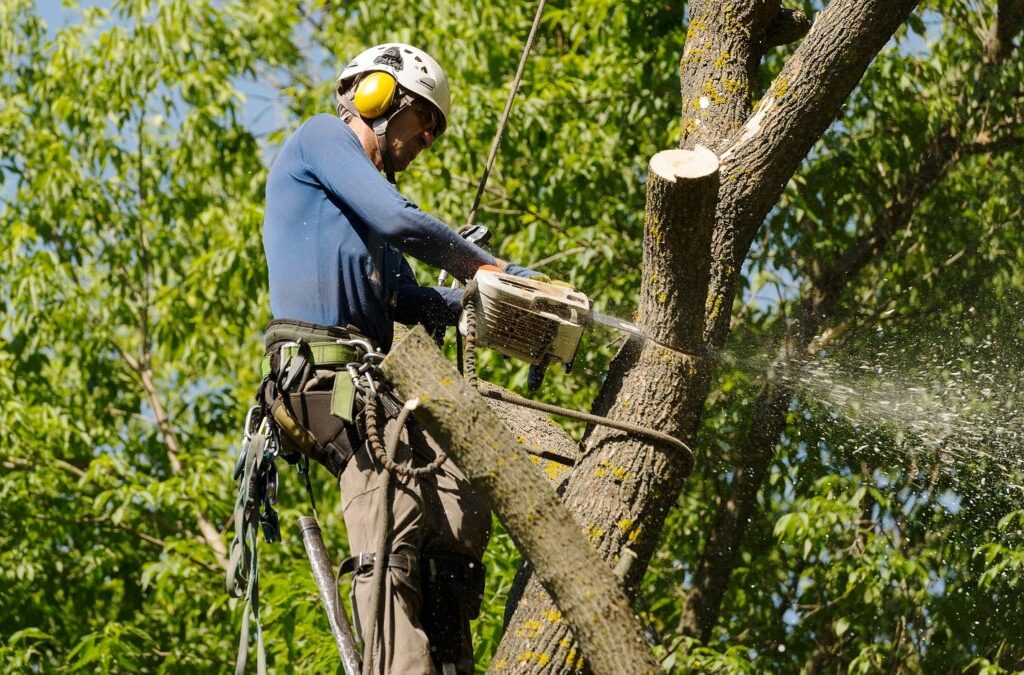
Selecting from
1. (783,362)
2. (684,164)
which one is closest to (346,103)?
(684,164)

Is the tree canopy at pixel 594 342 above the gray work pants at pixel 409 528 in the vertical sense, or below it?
above

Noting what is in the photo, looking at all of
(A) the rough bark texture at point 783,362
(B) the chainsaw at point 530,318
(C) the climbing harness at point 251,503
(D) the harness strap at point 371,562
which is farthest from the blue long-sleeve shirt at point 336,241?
(A) the rough bark texture at point 783,362

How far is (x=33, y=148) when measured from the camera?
8289 millimetres

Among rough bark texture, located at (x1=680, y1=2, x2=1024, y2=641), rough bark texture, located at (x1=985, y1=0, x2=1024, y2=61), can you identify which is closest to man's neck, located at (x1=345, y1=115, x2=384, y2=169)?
rough bark texture, located at (x1=680, y1=2, x2=1024, y2=641)

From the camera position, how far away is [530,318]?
10.3 ft

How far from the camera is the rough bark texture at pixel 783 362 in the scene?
19.2 ft

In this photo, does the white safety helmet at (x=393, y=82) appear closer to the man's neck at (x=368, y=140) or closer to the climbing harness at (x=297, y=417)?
the man's neck at (x=368, y=140)

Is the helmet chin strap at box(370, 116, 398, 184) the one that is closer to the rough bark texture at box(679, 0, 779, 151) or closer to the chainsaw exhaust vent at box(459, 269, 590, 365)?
the chainsaw exhaust vent at box(459, 269, 590, 365)

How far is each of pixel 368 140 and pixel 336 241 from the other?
1.38ft

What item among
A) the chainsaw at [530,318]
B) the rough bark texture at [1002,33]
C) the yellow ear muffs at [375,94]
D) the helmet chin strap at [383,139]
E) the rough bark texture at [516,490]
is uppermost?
the rough bark texture at [1002,33]

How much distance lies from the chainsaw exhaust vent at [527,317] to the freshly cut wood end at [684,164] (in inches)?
17.0

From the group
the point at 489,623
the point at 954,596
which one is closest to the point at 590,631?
the point at 489,623

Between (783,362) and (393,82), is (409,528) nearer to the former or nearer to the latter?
(393,82)

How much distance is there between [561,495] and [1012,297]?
12.8 ft
